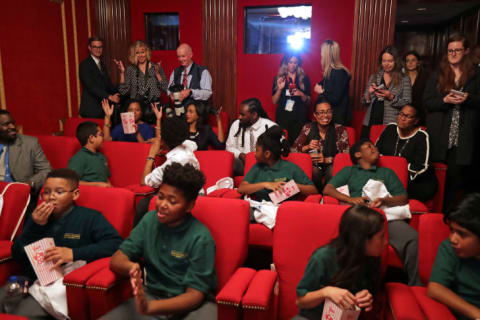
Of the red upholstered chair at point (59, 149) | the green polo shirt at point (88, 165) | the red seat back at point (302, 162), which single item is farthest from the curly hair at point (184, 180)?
the red upholstered chair at point (59, 149)

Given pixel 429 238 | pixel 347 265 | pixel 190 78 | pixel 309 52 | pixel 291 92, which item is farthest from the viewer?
pixel 309 52

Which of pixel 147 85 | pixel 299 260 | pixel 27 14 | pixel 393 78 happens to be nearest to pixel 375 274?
pixel 299 260

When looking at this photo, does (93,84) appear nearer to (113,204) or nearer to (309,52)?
(309,52)

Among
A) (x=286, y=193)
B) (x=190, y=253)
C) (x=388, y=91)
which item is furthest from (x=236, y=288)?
(x=388, y=91)

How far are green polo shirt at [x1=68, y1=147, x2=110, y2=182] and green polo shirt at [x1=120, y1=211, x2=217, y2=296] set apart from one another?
5.67ft

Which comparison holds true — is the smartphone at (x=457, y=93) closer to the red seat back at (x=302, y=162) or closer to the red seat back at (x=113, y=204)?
the red seat back at (x=302, y=162)

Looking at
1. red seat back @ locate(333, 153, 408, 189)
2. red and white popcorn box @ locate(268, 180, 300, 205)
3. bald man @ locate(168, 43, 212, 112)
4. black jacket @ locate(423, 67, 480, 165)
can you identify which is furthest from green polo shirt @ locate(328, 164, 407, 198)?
bald man @ locate(168, 43, 212, 112)

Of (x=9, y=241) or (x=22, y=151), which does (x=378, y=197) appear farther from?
(x=22, y=151)

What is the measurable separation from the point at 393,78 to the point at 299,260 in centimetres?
300

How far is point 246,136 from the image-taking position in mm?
4375

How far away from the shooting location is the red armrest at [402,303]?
1569 millimetres

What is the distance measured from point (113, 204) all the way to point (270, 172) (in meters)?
1.30

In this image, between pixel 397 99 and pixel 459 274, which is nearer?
pixel 459 274

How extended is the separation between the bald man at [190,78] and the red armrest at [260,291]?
10.9ft
